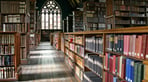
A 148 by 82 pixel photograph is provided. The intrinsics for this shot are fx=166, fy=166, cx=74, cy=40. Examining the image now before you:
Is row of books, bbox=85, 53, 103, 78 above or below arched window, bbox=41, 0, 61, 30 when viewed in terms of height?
below

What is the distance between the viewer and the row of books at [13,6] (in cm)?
634

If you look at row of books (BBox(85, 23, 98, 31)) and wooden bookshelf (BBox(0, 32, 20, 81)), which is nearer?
wooden bookshelf (BBox(0, 32, 20, 81))

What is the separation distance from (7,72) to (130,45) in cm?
370

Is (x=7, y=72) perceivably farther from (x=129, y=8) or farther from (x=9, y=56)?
(x=129, y=8)

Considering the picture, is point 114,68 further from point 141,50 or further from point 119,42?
point 141,50

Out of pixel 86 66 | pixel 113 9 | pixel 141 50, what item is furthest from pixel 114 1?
pixel 141 50

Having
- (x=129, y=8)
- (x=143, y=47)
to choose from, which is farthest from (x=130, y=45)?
(x=129, y=8)

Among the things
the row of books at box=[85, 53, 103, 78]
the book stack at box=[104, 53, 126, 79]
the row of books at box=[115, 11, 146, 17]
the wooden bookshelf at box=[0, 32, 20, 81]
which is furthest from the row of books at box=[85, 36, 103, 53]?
the row of books at box=[115, 11, 146, 17]

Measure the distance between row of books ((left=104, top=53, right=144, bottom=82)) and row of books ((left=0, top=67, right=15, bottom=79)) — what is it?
3.06m

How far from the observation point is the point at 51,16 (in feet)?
86.8

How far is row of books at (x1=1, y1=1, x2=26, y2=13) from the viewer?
6.34 metres

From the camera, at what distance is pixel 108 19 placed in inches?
305

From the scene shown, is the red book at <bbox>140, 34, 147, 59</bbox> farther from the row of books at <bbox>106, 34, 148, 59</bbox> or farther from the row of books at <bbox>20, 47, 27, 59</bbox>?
the row of books at <bbox>20, 47, 27, 59</bbox>

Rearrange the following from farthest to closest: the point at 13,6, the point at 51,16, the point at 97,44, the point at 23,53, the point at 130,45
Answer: the point at 51,16
the point at 23,53
the point at 13,6
the point at 97,44
the point at 130,45
